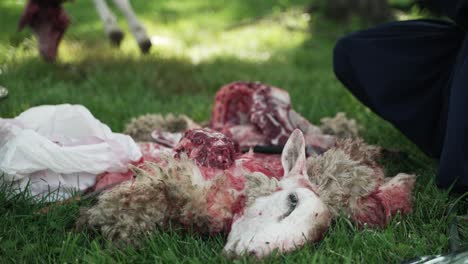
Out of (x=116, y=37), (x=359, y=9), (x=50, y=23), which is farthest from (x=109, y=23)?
(x=359, y=9)

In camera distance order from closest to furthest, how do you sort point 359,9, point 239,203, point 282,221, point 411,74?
point 282,221, point 239,203, point 411,74, point 359,9

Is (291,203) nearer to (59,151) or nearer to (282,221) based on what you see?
(282,221)

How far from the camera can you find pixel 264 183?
2.21 m

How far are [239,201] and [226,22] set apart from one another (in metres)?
5.31

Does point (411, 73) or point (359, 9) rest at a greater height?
point (411, 73)

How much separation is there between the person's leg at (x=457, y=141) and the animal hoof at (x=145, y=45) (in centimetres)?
316

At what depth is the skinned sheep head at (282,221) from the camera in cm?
200

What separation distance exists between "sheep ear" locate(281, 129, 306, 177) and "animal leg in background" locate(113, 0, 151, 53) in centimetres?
308

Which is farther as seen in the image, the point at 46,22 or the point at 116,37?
the point at 116,37

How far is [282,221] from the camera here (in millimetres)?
2053

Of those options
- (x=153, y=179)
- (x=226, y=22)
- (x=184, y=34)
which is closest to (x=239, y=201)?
(x=153, y=179)

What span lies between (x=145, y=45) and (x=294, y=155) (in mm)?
3112

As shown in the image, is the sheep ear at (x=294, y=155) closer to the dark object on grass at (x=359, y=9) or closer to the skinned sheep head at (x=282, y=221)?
the skinned sheep head at (x=282, y=221)

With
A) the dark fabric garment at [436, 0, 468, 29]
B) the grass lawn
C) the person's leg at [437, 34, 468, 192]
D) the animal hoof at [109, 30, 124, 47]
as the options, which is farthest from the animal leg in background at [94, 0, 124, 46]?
the person's leg at [437, 34, 468, 192]
